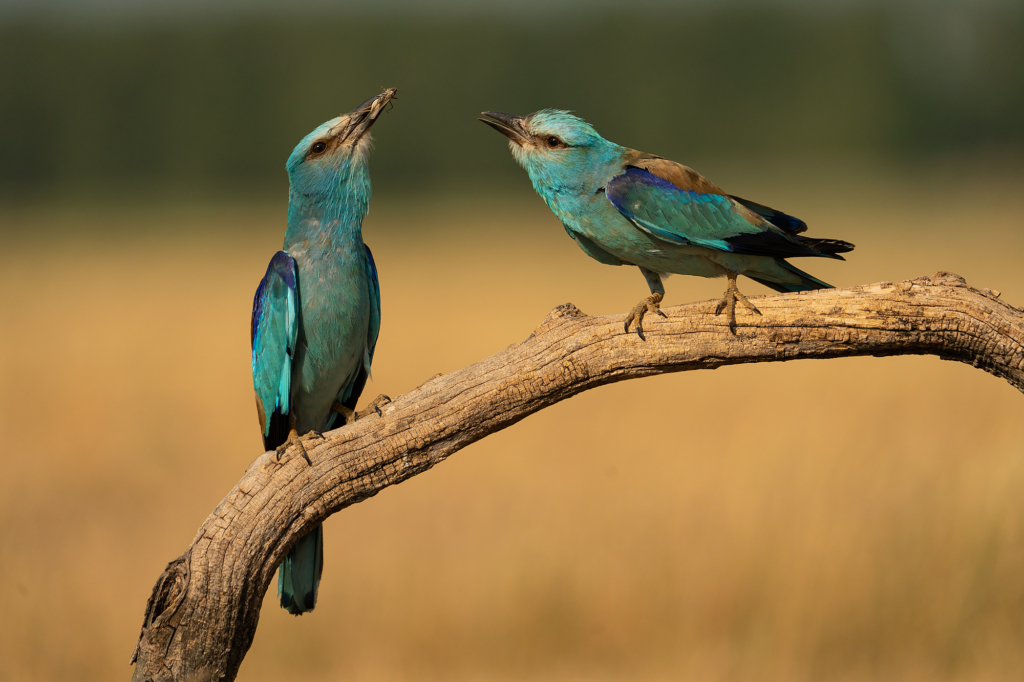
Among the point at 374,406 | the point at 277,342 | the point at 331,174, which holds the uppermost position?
the point at 331,174

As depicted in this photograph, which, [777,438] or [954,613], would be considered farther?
[777,438]

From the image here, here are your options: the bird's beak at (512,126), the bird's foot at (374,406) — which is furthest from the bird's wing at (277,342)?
the bird's beak at (512,126)

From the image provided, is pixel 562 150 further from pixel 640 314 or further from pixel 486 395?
pixel 486 395

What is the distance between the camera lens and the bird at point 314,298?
14.6ft

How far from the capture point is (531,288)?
15875mm

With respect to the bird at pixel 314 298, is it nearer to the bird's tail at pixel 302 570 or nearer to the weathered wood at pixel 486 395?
the bird's tail at pixel 302 570

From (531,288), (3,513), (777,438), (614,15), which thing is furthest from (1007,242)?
(614,15)

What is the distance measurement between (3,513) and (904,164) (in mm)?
28257

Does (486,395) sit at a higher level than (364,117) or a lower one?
lower

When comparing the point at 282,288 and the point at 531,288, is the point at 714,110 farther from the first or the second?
the point at 282,288

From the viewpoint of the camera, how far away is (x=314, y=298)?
14.7 feet

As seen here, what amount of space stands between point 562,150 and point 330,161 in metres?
1.23

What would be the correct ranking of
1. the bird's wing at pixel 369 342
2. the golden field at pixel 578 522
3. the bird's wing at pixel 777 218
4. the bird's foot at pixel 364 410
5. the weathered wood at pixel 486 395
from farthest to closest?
the golden field at pixel 578 522 → the bird's wing at pixel 369 342 → the bird's wing at pixel 777 218 → the bird's foot at pixel 364 410 → the weathered wood at pixel 486 395

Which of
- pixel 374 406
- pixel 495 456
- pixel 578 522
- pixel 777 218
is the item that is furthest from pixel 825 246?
pixel 495 456
